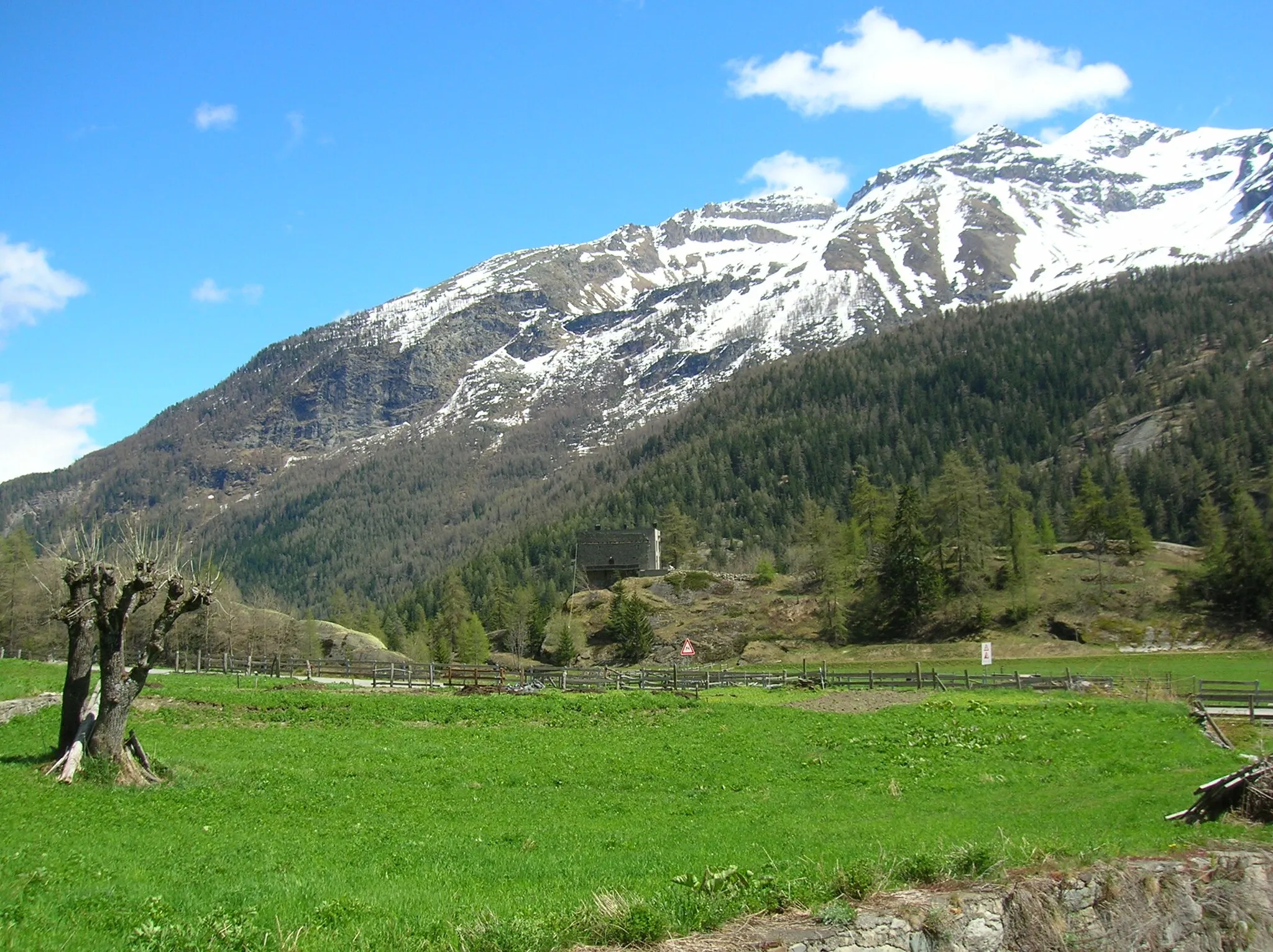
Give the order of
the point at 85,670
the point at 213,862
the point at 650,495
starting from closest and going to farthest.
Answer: the point at 213,862 < the point at 85,670 < the point at 650,495

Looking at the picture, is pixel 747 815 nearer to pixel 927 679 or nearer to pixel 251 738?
pixel 251 738

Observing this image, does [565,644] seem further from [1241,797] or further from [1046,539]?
[1241,797]

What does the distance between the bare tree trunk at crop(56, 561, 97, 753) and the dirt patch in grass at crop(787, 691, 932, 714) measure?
86.4 ft

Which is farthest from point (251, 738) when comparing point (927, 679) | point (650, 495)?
point (650, 495)

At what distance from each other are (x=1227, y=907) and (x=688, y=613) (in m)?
86.3

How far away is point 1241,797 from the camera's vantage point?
50.5 feet

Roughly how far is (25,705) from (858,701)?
32.3 m

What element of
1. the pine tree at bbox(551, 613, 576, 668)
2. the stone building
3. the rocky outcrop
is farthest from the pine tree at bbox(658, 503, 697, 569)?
the rocky outcrop

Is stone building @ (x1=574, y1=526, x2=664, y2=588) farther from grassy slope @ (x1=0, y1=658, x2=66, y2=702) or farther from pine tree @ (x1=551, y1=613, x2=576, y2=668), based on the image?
grassy slope @ (x1=0, y1=658, x2=66, y2=702)

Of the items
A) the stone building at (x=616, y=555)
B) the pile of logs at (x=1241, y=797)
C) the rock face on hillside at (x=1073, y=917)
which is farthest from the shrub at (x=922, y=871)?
the stone building at (x=616, y=555)

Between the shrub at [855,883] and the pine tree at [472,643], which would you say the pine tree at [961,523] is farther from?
the shrub at [855,883]

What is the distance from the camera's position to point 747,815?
19469 millimetres

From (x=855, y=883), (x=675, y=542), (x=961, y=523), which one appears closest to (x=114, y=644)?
(x=855, y=883)

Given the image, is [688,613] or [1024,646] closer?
[1024,646]
